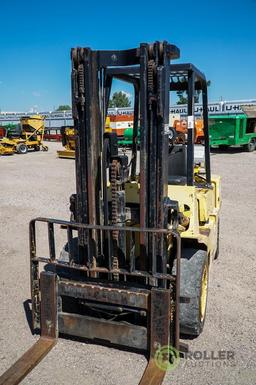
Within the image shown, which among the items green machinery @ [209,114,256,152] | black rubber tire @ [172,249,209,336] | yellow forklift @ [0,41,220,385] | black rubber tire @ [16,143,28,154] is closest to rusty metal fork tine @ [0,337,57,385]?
yellow forklift @ [0,41,220,385]

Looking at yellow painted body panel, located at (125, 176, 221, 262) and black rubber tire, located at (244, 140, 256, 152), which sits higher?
black rubber tire, located at (244, 140, 256, 152)

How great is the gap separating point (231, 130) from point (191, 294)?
17591mm

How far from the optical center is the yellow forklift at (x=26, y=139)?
22359 millimetres

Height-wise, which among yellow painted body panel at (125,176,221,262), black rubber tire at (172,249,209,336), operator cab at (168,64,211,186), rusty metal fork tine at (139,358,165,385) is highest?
operator cab at (168,64,211,186)

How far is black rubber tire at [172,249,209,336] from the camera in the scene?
11.6ft

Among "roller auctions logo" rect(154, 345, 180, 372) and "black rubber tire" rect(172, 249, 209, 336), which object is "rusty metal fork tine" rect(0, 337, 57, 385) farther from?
"black rubber tire" rect(172, 249, 209, 336)

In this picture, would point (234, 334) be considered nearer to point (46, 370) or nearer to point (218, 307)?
point (218, 307)

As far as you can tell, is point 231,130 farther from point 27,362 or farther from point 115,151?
point 27,362

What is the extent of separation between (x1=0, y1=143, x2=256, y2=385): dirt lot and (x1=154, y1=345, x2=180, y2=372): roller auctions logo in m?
0.08

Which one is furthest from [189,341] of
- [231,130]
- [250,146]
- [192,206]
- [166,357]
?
[250,146]

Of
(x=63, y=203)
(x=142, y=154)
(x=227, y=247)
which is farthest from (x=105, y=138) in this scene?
(x=63, y=203)

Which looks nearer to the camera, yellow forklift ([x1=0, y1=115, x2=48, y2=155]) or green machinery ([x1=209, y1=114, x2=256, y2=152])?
green machinery ([x1=209, y1=114, x2=256, y2=152])

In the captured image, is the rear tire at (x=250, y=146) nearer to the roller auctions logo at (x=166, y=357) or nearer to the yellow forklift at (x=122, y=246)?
the yellow forklift at (x=122, y=246)

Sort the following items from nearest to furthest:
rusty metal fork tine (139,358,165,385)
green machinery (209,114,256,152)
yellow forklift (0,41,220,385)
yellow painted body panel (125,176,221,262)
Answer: rusty metal fork tine (139,358,165,385), yellow forklift (0,41,220,385), yellow painted body panel (125,176,221,262), green machinery (209,114,256,152)
